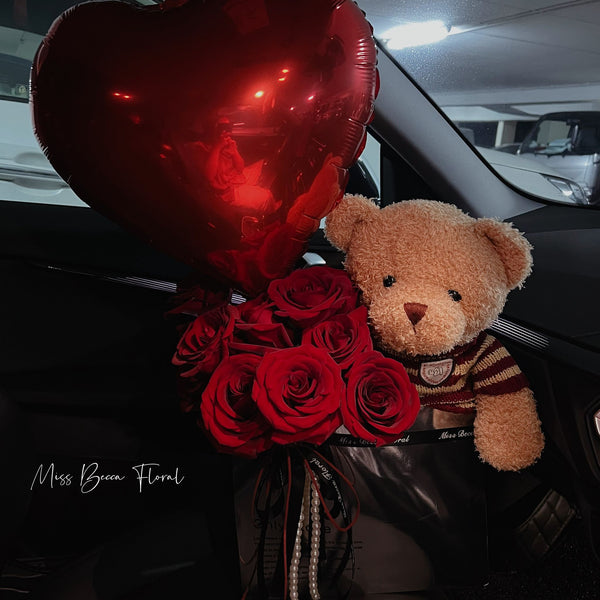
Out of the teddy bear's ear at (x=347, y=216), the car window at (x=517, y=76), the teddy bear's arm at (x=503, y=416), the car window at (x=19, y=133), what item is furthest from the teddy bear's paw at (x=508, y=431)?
the car window at (x=19, y=133)

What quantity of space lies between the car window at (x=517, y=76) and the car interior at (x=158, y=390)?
127 millimetres

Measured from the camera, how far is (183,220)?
2.47 ft

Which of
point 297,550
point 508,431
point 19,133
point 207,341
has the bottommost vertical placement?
point 297,550

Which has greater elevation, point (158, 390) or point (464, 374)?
point (464, 374)

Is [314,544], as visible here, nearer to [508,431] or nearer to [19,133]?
[508,431]

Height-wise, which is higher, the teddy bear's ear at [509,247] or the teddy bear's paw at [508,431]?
the teddy bear's ear at [509,247]

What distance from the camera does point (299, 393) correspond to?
669 mm

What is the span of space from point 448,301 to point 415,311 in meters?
0.05

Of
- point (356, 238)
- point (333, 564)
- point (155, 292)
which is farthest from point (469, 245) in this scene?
point (155, 292)

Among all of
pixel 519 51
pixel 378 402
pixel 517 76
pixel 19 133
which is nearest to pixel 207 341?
pixel 378 402

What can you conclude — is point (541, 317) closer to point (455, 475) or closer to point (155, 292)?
point (455, 475)

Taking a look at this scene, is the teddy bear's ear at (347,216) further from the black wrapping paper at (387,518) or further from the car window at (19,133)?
the car window at (19,133)

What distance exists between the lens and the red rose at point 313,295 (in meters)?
0.76

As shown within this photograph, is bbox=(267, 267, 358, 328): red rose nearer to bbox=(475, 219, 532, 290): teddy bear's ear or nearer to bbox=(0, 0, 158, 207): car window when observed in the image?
bbox=(475, 219, 532, 290): teddy bear's ear
